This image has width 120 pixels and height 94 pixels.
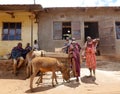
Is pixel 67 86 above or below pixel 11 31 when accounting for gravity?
below

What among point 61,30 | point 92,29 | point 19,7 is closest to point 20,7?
point 19,7

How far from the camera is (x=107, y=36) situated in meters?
15.3

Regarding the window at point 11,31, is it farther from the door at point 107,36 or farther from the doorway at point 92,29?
the door at point 107,36

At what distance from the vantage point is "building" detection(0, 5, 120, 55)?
1539cm

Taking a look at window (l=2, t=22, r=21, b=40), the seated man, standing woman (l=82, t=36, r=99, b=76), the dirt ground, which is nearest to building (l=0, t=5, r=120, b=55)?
window (l=2, t=22, r=21, b=40)

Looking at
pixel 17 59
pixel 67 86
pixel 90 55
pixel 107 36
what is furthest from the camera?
pixel 107 36

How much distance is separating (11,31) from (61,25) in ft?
12.0

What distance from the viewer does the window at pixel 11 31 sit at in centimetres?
1560

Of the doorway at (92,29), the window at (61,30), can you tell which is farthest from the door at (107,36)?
the window at (61,30)

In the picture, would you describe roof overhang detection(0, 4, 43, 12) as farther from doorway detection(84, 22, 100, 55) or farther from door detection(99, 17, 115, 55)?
doorway detection(84, 22, 100, 55)

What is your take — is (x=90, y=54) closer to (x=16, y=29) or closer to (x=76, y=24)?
(x=76, y=24)

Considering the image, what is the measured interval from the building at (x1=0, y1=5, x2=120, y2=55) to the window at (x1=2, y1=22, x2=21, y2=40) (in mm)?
101

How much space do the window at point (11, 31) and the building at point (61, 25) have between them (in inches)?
4.0

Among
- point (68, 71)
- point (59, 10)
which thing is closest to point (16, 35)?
point (59, 10)
